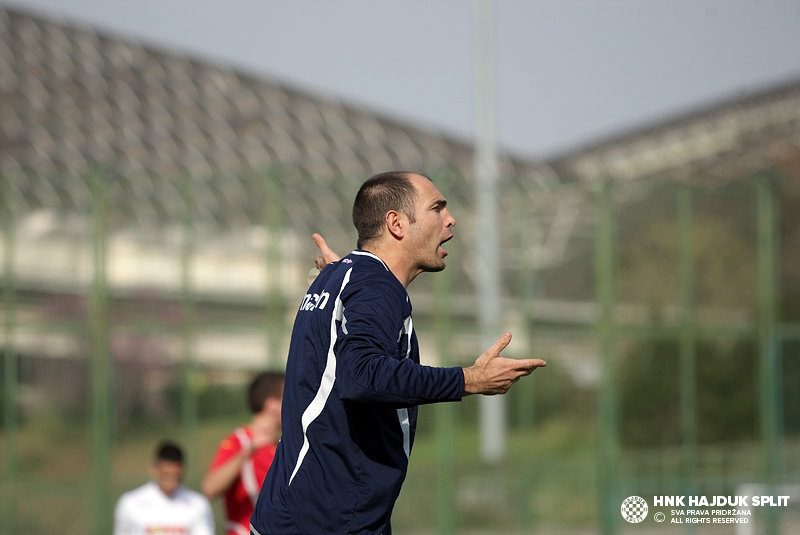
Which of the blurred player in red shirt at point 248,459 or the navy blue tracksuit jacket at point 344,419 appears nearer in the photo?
the navy blue tracksuit jacket at point 344,419

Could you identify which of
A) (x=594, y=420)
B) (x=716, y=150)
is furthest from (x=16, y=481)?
(x=716, y=150)

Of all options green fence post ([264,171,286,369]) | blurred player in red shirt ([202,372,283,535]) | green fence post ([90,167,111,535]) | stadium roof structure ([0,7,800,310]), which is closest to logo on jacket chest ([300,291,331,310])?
blurred player in red shirt ([202,372,283,535])

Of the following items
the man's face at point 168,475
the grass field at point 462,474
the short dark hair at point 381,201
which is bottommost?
the grass field at point 462,474

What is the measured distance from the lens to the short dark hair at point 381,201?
2.79 meters

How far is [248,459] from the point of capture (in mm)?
5121

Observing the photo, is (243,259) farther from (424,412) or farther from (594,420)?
(594,420)

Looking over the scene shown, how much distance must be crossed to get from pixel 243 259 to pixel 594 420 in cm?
471

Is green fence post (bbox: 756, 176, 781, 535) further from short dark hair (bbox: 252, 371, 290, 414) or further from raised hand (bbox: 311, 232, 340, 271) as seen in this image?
raised hand (bbox: 311, 232, 340, 271)

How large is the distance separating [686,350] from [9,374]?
7.99 metres

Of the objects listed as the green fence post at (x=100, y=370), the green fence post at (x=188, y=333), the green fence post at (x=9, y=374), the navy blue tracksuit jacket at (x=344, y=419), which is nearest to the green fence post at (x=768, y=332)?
the green fence post at (x=188, y=333)

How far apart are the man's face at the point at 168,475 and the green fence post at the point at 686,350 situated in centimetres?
730

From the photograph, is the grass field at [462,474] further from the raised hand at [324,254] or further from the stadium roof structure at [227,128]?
the stadium roof structure at [227,128]

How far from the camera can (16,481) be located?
10.8 meters

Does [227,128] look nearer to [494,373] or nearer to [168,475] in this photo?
[168,475]
